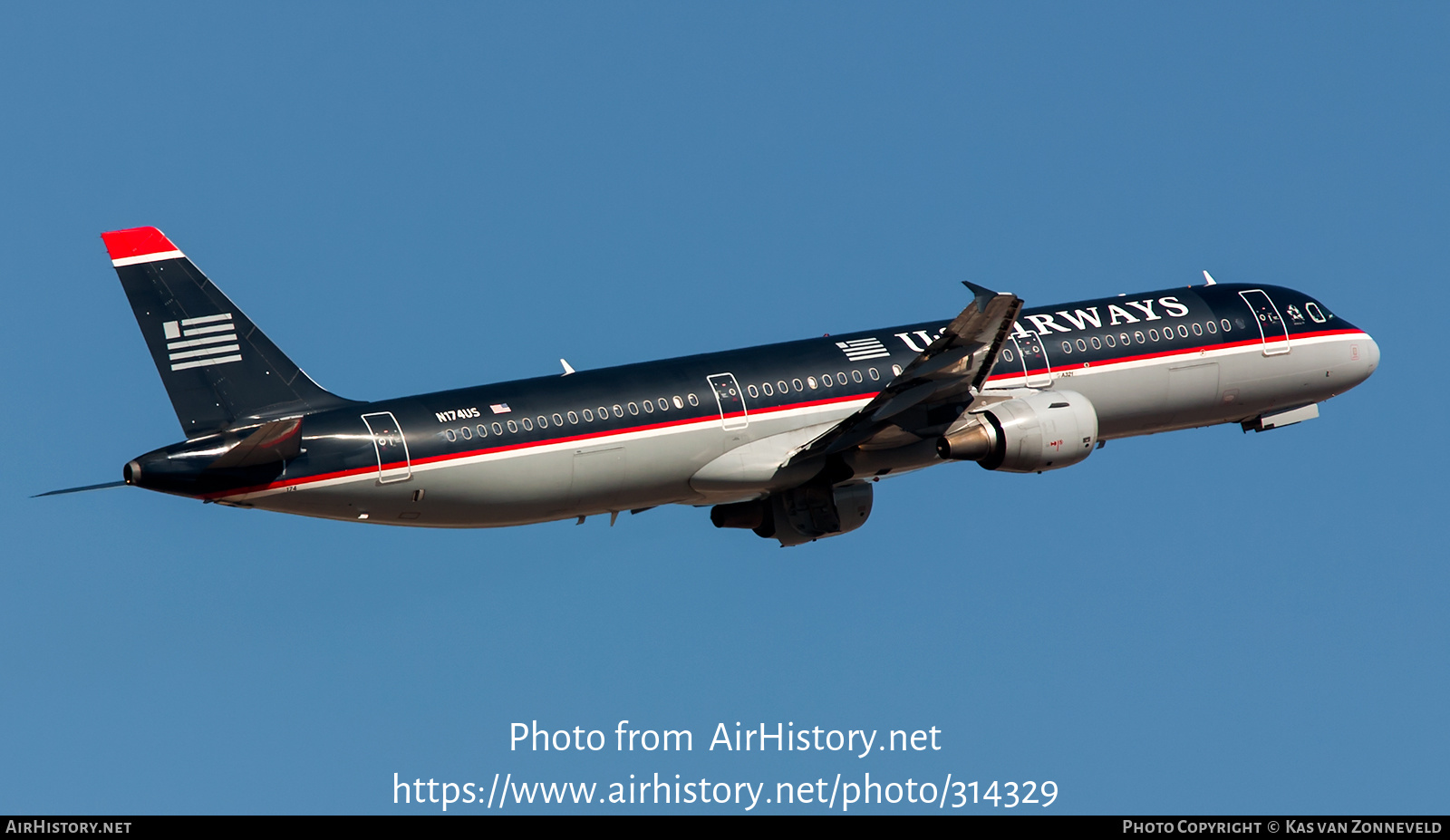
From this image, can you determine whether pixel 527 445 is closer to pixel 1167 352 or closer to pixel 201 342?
pixel 201 342

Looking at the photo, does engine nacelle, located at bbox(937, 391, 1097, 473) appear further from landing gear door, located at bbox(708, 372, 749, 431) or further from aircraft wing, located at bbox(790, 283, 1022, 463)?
landing gear door, located at bbox(708, 372, 749, 431)

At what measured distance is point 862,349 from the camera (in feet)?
145

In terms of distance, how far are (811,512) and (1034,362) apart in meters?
5.81

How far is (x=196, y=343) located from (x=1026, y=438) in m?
16.5

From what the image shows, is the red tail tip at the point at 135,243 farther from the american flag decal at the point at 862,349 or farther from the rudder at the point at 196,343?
the american flag decal at the point at 862,349

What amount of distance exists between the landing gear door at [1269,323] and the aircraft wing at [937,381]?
9.42 metres

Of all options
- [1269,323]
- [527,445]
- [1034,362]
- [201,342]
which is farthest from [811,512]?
[201,342]

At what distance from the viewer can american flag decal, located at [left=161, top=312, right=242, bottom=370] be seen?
3897 centimetres

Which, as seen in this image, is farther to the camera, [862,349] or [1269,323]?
[1269,323]

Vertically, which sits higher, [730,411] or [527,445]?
[730,411]

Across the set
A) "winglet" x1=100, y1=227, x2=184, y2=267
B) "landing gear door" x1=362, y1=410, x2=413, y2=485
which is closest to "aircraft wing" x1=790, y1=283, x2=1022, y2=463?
"landing gear door" x1=362, y1=410, x2=413, y2=485

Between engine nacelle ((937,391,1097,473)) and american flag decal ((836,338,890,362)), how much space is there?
8.25 feet

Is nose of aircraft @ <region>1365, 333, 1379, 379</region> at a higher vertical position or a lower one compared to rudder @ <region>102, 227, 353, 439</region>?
higher

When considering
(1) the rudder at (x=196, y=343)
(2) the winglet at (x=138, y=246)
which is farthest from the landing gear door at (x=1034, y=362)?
(2) the winglet at (x=138, y=246)
